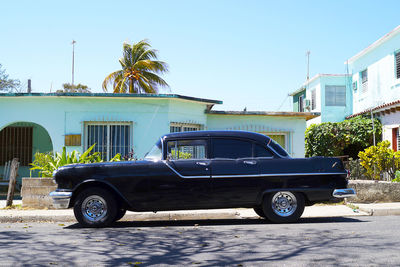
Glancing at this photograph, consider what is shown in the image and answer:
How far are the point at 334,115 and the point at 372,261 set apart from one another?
79.9 ft

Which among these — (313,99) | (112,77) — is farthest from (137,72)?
(313,99)

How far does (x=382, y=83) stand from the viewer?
2300cm

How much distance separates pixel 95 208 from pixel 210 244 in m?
2.87

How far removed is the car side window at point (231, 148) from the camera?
8539mm

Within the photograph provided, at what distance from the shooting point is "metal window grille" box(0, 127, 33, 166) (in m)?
17.3

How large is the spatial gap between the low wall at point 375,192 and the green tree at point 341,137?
11.0 meters

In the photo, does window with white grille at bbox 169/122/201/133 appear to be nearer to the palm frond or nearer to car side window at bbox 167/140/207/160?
car side window at bbox 167/140/207/160

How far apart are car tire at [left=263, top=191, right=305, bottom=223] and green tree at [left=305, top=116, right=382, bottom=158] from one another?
14.9 metres

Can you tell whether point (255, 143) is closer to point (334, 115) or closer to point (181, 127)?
point (181, 127)

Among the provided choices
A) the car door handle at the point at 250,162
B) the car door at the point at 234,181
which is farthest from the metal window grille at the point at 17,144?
the car door handle at the point at 250,162

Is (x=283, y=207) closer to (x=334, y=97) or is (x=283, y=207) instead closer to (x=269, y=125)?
(x=269, y=125)

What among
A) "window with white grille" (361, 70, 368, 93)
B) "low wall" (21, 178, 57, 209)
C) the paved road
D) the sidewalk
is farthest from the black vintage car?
"window with white grille" (361, 70, 368, 93)

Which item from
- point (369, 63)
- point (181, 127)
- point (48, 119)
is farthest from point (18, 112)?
point (369, 63)

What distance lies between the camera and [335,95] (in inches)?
1131
